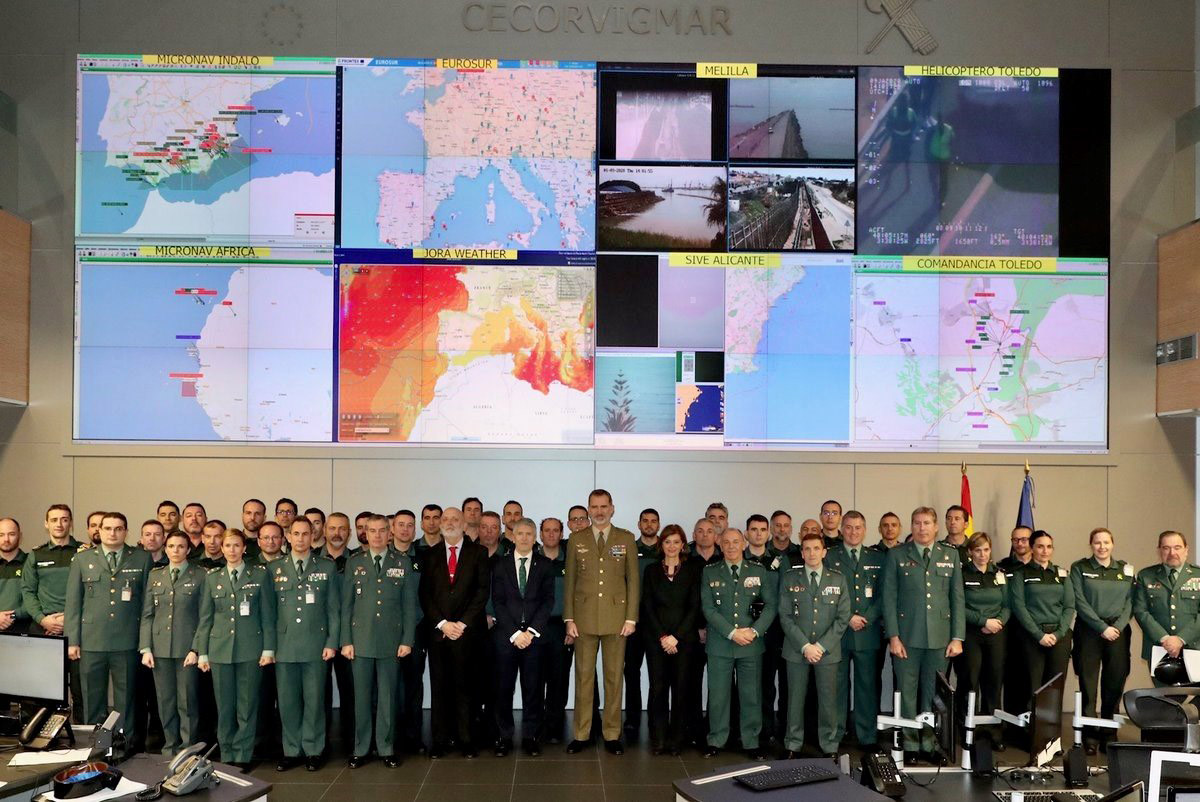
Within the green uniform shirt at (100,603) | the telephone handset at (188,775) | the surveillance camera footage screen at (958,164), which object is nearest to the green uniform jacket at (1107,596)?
the surveillance camera footage screen at (958,164)

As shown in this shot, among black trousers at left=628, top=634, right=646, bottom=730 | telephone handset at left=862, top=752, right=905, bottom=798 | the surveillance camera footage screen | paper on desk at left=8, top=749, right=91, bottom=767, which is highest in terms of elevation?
the surveillance camera footage screen

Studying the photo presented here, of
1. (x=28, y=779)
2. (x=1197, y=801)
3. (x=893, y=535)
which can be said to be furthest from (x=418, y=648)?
(x=1197, y=801)

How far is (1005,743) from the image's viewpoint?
6.50m

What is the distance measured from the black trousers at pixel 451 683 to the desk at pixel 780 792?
2765 mm

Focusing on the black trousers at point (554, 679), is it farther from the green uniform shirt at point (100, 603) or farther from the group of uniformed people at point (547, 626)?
the green uniform shirt at point (100, 603)

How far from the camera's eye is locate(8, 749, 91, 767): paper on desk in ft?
13.1

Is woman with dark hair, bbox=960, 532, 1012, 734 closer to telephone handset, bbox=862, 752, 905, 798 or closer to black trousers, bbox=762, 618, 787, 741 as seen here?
black trousers, bbox=762, 618, 787, 741

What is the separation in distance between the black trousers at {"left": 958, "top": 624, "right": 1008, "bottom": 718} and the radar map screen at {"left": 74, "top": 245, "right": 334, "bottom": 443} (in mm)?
5070

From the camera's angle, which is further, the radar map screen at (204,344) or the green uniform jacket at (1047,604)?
the radar map screen at (204,344)

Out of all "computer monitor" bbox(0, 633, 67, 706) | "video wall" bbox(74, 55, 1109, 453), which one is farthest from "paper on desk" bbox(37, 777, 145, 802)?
"video wall" bbox(74, 55, 1109, 453)

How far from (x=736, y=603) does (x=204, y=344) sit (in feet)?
15.4

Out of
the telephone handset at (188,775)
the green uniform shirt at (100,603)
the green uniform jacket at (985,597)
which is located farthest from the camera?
the green uniform jacket at (985,597)

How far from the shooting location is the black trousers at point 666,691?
21.2 ft

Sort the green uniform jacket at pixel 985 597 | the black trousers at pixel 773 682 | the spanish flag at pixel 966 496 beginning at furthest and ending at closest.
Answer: the spanish flag at pixel 966 496, the black trousers at pixel 773 682, the green uniform jacket at pixel 985 597
